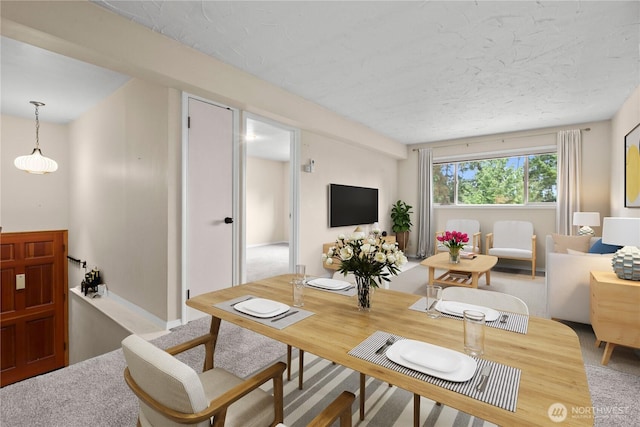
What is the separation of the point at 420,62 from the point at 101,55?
2.65 m

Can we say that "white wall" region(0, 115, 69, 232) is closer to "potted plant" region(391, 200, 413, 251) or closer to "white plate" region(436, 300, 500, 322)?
"white plate" region(436, 300, 500, 322)

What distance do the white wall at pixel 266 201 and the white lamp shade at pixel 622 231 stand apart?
6.98m

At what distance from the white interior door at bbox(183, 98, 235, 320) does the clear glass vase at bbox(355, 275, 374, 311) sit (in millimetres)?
2010

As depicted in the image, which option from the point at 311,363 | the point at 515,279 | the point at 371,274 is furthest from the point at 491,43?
the point at 515,279

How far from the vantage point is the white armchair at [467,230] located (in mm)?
5368

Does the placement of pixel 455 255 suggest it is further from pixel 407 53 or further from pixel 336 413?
pixel 336 413

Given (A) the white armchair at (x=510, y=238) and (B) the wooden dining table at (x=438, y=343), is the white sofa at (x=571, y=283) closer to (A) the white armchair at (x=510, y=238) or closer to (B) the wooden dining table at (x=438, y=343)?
(B) the wooden dining table at (x=438, y=343)

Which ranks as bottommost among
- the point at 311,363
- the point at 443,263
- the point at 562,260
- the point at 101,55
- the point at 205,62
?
the point at 311,363

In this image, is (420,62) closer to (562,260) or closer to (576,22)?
(576,22)

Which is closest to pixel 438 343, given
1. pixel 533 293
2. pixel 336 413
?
pixel 336 413

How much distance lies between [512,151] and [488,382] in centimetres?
594

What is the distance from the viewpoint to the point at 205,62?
269 centimetres

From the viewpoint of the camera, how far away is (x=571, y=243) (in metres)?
3.97

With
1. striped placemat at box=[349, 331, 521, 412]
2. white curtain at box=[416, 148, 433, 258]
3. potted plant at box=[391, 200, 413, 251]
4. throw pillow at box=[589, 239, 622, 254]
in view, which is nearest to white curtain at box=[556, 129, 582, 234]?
throw pillow at box=[589, 239, 622, 254]
